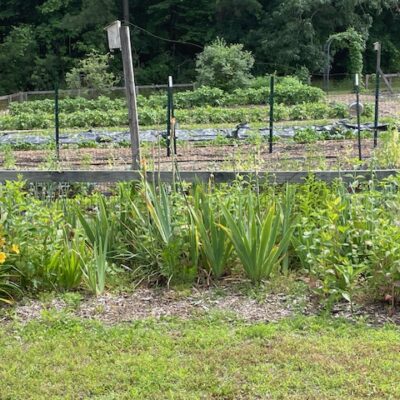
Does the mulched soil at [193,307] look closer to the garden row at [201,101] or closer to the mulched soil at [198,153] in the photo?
the mulched soil at [198,153]

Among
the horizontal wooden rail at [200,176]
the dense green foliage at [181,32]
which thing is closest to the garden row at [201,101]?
the dense green foliage at [181,32]

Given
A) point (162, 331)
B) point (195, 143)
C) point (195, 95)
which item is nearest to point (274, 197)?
point (162, 331)

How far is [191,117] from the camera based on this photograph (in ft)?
60.3

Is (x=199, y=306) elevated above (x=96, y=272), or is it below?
below

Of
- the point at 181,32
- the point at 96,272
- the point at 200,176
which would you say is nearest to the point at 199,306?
the point at 96,272

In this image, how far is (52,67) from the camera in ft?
124

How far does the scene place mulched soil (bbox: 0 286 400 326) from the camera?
3.68m

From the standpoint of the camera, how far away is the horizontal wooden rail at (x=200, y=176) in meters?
4.70

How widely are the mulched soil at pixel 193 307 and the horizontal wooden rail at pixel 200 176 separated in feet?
3.16

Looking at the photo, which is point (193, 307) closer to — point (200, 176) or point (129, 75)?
point (200, 176)

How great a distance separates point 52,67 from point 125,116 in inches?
801

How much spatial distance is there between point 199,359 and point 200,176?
1.92m

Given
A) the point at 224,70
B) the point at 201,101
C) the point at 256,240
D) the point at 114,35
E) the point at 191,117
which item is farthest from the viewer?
the point at 224,70

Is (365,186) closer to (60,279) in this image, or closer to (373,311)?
(373,311)
